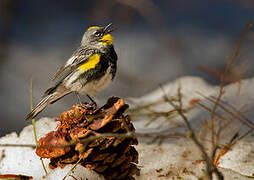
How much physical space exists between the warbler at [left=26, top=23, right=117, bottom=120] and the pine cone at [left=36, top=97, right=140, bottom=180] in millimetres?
279

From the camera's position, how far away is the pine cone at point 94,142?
717 mm

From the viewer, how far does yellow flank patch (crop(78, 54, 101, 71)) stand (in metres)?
1.05

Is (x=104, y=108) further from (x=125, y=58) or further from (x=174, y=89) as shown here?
(x=125, y=58)

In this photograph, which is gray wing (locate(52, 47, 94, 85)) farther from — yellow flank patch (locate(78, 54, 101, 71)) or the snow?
the snow

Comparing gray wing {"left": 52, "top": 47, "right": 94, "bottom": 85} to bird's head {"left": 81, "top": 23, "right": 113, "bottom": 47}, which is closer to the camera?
gray wing {"left": 52, "top": 47, "right": 94, "bottom": 85}

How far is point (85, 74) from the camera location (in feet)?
3.43

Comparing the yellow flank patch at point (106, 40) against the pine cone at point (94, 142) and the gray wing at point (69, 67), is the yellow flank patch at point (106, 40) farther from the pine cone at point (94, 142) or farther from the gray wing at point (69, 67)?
the pine cone at point (94, 142)

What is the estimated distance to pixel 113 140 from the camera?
2.40ft

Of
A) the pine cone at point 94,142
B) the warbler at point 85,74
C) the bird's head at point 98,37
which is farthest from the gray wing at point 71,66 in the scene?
the pine cone at point 94,142

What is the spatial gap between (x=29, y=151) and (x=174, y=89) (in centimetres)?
94

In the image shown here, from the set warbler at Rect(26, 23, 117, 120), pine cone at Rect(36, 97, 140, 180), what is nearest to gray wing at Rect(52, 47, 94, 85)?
warbler at Rect(26, 23, 117, 120)

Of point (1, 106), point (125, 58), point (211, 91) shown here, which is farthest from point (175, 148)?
point (125, 58)

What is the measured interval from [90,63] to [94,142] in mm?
402

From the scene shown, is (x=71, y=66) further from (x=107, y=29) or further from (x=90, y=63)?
(x=107, y=29)
